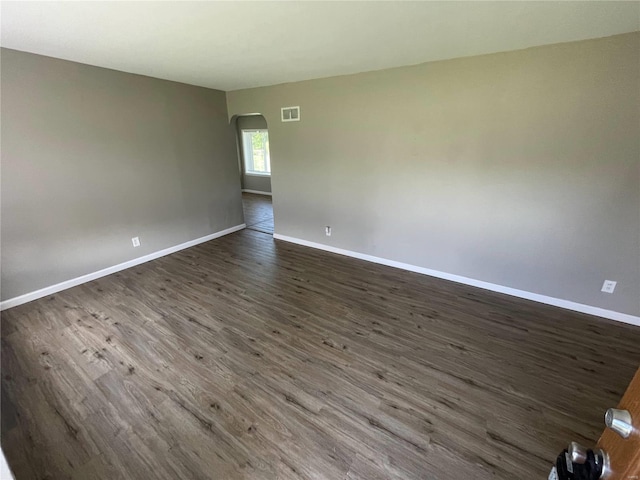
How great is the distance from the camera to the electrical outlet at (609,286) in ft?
8.18

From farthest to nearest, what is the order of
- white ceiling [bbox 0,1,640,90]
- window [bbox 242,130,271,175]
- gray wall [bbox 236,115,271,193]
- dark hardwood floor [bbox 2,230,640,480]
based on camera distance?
window [bbox 242,130,271,175] < gray wall [bbox 236,115,271,193] < white ceiling [bbox 0,1,640,90] < dark hardwood floor [bbox 2,230,640,480]

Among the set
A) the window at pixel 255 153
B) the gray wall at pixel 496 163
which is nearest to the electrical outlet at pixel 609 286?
the gray wall at pixel 496 163

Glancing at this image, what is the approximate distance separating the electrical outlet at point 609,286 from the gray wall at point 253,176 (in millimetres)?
7133

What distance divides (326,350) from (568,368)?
1.77 meters

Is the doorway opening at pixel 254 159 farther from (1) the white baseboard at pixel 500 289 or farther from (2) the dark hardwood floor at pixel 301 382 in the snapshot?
(2) the dark hardwood floor at pixel 301 382

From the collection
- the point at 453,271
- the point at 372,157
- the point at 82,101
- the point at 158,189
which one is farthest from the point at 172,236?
the point at 453,271

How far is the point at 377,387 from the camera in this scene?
190 centimetres

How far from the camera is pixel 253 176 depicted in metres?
8.42

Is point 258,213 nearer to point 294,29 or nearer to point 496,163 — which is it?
point 294,29

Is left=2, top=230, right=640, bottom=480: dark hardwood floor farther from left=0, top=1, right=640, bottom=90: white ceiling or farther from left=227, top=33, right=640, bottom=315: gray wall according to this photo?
left=0, top=1, right=640, bottom=90: white ceiling

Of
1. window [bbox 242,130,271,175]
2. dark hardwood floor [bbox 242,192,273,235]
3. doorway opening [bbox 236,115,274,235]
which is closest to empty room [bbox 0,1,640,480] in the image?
dark hardwood floor [bbox 242,192,273,235]

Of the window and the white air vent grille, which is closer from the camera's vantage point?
the white air vent grille

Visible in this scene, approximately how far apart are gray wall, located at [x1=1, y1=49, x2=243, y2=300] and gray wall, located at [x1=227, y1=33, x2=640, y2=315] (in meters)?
1.53

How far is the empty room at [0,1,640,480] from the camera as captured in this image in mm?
1588
